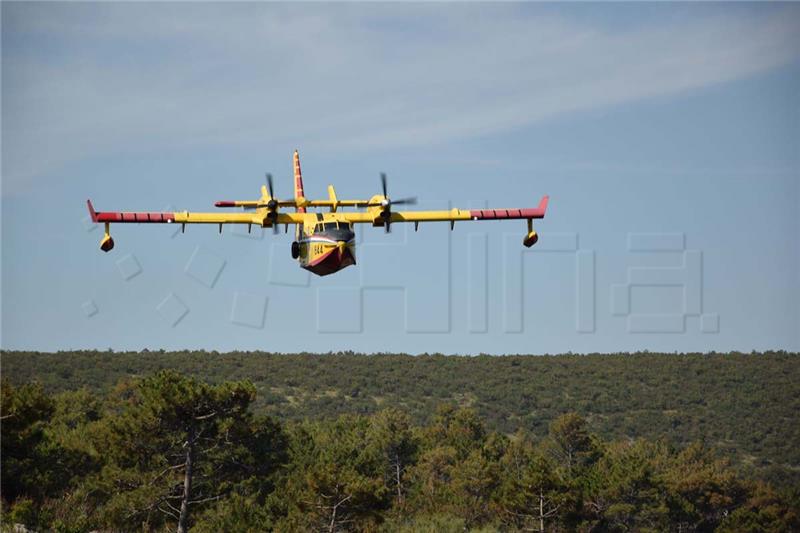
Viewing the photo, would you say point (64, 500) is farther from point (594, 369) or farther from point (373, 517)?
point (594, 369)

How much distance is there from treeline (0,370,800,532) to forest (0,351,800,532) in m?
0.15

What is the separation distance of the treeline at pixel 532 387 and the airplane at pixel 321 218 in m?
84.3

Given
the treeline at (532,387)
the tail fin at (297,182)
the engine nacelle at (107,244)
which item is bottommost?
the treeline at (532,387)

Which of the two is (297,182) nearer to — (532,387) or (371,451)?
(371,451)

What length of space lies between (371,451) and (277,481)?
13.0 meters

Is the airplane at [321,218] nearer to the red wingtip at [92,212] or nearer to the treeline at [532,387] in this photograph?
the red wingtip at [92,212]

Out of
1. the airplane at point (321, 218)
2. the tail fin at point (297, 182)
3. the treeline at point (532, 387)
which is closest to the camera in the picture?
the airplane at point (321, 218)

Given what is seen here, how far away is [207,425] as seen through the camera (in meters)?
57.3

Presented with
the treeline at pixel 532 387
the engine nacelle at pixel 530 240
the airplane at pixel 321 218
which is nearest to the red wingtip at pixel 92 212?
the airplane at pixel 321 218

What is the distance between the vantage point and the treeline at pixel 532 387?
138 metres

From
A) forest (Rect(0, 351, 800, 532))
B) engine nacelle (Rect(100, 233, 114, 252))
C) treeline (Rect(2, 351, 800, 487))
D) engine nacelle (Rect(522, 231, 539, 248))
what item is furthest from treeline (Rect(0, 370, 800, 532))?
treeline (Rect(2, 351, 800, 487))

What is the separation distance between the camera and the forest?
55.5 meters

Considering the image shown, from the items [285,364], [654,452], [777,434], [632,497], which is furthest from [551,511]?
[285,364]

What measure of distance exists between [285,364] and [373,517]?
398ft
